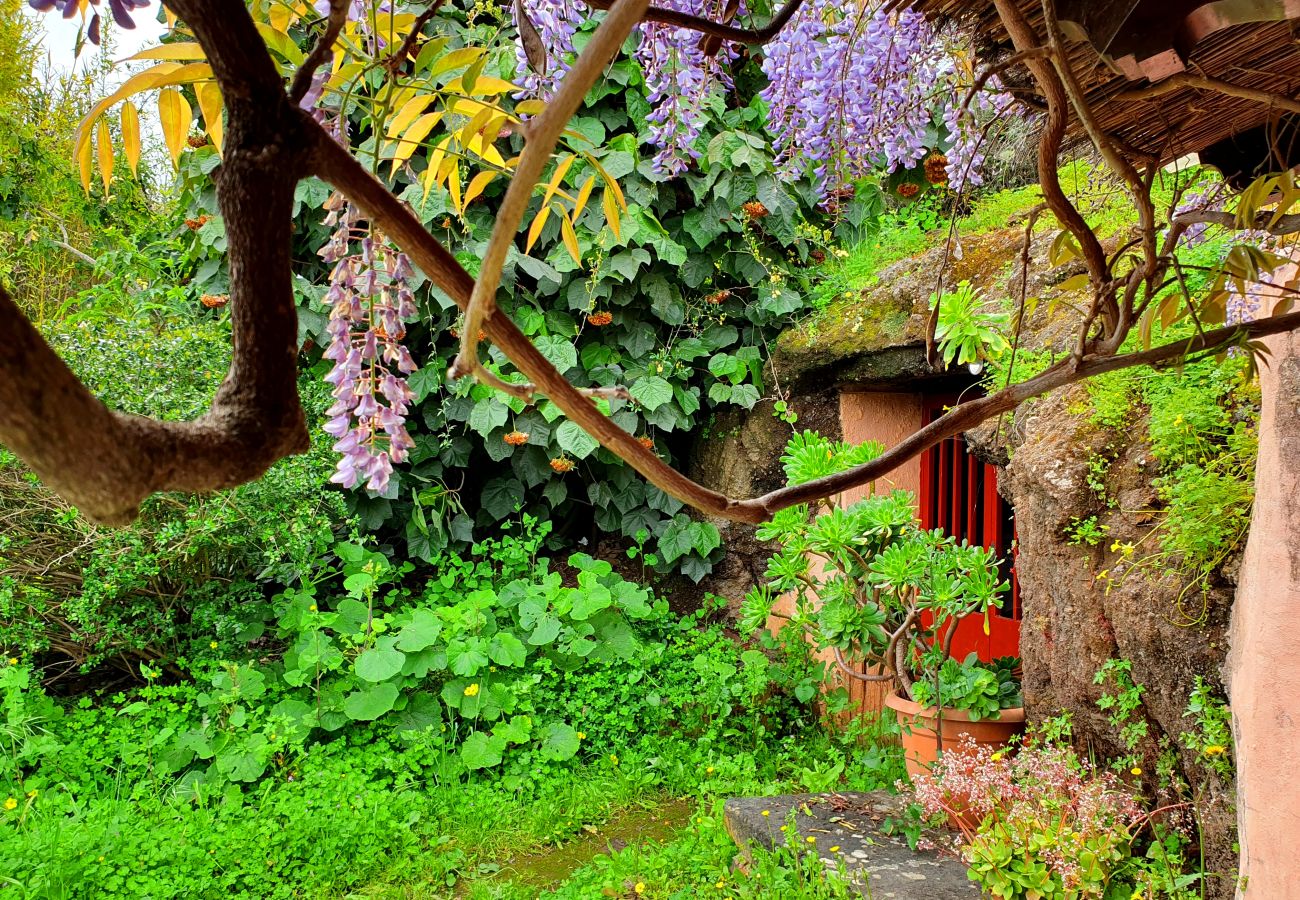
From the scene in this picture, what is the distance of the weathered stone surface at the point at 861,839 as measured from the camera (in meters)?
2.40

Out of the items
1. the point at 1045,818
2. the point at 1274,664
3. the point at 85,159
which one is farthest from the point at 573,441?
the point at 85,159

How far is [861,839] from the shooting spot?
2.71m

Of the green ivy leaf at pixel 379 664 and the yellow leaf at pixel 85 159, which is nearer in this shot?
the yellow leaf at pixel 85 159

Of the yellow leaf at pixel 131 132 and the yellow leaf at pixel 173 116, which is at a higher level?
the yellow leaf at pixel 173 116

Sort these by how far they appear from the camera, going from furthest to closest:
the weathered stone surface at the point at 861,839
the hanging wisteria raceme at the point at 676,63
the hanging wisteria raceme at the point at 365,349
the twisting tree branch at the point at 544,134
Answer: the weathered stone surface at the point at 861,839 < the hanging wisteria raceme at the point at 676,63 < the hanging wisteria raceme at the point at 365,349 < the twisting tree branch at the point at 544,134

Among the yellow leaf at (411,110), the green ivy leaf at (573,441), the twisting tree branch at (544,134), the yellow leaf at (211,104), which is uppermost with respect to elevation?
the green ivy leaf at (573,441)

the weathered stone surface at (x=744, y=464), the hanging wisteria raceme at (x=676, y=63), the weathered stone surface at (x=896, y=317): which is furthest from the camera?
the weathered stone surface at (x=744, y=464)

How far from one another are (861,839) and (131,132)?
2.63m

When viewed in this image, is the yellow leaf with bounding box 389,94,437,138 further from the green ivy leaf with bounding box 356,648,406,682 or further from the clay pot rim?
the green ivy leaf with bounding box 356,648,406,682

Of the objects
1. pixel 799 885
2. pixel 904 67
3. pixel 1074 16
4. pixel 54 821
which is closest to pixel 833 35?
pixel 904 67

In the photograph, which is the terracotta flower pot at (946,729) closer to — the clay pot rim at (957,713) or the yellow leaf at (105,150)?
the clay pot rim at (957,713)

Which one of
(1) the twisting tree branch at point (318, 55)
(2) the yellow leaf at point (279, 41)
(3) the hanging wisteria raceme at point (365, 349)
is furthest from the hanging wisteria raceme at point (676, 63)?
(1) the twisting tree branch at point (318, 55)

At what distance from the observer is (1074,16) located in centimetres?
95

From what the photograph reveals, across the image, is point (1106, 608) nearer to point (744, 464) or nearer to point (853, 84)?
point (853, 84)
